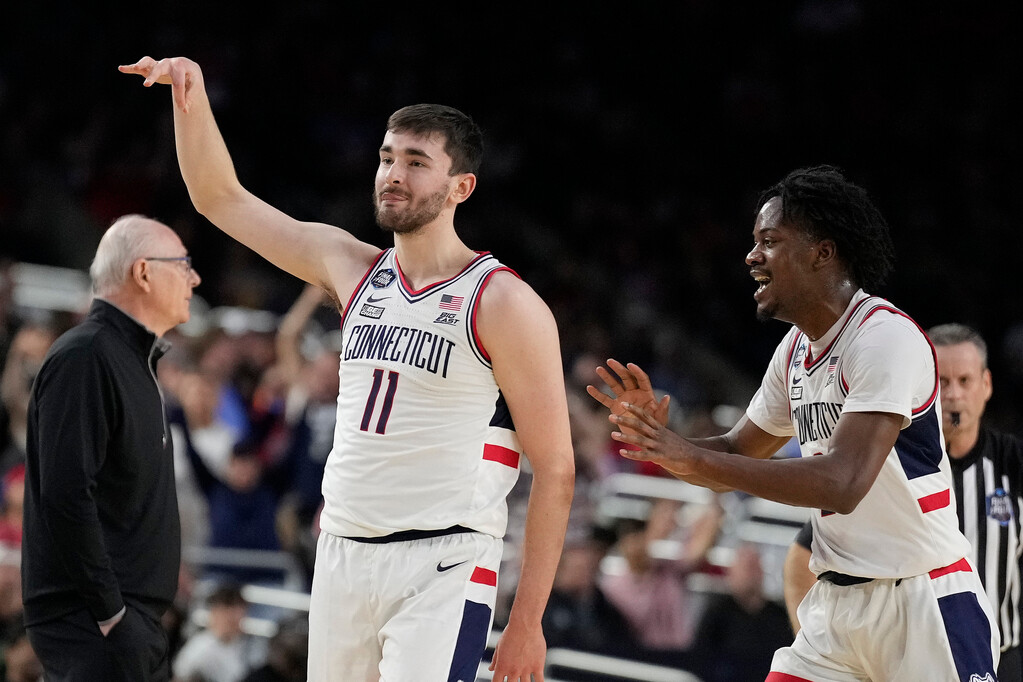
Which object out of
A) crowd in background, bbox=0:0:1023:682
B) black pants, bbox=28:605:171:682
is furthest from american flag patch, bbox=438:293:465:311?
crowd in background, bbox=0:0:1023:682

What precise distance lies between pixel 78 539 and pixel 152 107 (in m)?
10.6

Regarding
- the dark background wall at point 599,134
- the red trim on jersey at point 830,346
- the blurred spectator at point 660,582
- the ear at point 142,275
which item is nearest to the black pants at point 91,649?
the ear at point 142,275

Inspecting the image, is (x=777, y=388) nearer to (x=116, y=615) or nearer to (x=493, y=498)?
(x=493, y=498)

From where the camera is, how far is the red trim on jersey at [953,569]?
3781 millimetres

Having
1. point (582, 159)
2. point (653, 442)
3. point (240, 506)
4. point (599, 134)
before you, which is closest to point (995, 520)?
point (653, 442)

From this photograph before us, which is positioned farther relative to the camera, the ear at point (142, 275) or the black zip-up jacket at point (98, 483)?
the ear at point (142, 275)

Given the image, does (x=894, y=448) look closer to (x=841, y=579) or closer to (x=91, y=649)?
(x=841, y=579)

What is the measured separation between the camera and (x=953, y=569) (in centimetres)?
380

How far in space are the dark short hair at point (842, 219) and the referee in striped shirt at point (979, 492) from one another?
82 centimetres

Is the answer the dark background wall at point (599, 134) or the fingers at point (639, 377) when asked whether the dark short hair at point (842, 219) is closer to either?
the fingers at point (639, 377)

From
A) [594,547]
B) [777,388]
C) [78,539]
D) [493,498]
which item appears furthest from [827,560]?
[594,547]

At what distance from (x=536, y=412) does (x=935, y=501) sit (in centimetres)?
130

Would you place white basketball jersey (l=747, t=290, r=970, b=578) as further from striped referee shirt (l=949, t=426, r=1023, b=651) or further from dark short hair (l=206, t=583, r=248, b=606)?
dark short hair (l=206, t=583, r=248, b=606)

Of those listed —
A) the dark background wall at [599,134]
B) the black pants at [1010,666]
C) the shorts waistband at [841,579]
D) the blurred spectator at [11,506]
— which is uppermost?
the dark background wall at [599,134]
